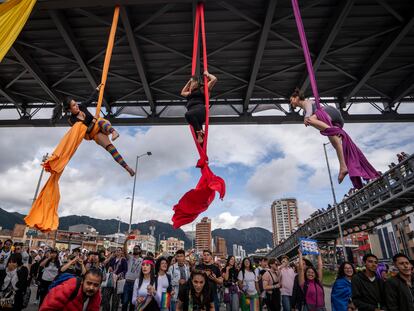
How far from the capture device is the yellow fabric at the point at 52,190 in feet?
12.4

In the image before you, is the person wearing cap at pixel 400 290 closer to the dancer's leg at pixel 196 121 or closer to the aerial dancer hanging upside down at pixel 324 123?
the aerial dancer hanging upside down at pixel 324 123

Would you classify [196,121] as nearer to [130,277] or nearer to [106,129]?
[106,129]

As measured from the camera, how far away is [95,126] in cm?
484

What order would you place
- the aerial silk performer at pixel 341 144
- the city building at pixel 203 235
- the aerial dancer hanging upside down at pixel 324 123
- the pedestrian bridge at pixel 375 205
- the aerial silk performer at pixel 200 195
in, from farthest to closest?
the city building at pixel 203 235 → the pedestrian bridge at pixel 375 205 → the aerial dancer hanging upside down at pixel 324 123 → the aerial silk performer at pixel 200 195 → the aerial silk performer at pixel 341 144

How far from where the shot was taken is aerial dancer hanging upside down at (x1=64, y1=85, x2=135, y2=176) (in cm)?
470

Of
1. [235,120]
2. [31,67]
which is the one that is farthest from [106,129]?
[235,120]

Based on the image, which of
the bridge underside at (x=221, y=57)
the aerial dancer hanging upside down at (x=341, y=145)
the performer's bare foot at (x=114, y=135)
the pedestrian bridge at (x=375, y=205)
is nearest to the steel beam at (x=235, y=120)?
the bridge underside at (x=221, y=57)

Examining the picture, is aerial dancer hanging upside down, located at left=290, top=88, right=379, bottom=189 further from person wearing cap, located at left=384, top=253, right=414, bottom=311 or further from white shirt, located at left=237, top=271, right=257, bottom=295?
white shirt, located at left=237, top=271, right=257, bottom=295

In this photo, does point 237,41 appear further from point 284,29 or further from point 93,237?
point 93,237

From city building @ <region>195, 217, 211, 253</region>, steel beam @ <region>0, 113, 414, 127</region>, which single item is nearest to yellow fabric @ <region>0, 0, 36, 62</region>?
steel beam @ <region>0, 113, 414, 127</region>

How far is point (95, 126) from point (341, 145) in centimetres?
404

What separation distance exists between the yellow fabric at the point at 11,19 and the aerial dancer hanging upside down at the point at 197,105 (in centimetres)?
313

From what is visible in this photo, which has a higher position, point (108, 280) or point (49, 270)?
point (49, 270)

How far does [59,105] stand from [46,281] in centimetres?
574
